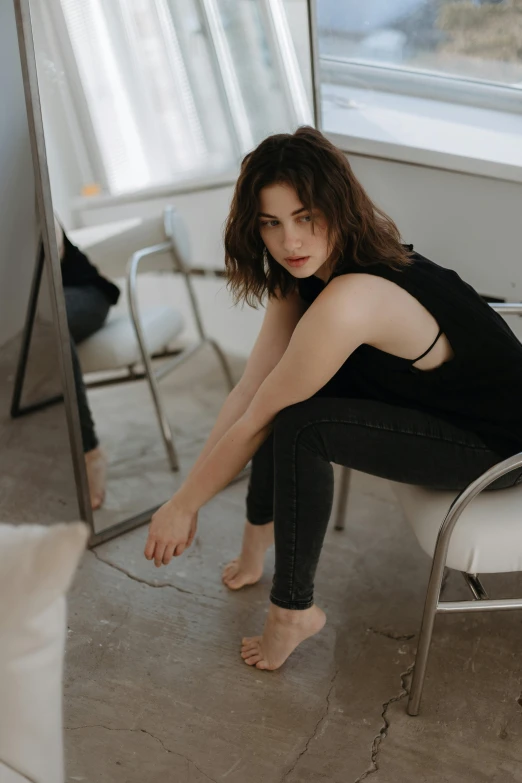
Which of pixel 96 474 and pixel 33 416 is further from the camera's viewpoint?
pixel 96 474

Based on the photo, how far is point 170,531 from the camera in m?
1.50

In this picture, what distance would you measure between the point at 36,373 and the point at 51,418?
11cm

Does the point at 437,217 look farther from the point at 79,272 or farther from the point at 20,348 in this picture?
the point at 20,348

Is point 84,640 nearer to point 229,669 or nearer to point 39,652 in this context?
point 229,669

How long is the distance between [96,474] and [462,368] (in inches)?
36.7

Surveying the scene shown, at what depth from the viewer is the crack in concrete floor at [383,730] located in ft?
4.51

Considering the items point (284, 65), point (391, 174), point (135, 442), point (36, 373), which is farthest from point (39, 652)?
point (284, 65)

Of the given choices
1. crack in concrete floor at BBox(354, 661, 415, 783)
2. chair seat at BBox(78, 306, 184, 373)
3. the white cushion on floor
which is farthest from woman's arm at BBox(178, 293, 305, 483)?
the white cushion on floor

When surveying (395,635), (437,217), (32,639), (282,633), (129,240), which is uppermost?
(32,639)

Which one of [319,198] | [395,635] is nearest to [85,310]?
[319,198]

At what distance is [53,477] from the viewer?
187 centimetres

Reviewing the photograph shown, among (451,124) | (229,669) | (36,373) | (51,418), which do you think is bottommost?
(229,669)

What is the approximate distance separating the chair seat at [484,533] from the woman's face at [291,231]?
45 centimetres

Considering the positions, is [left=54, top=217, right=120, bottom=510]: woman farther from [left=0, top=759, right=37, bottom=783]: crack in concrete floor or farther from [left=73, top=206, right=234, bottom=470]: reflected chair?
[left=0, top=759, right=37, bottom=783]: crack in concrete floor
